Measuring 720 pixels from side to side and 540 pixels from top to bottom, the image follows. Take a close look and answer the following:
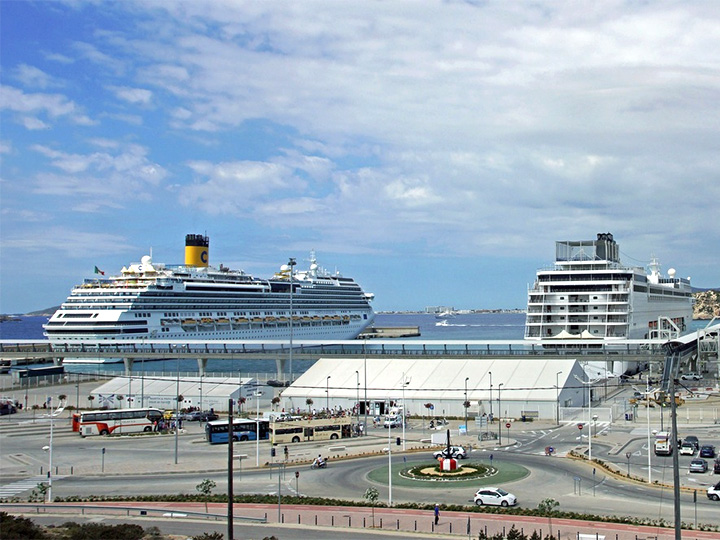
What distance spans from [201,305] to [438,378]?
7195cm

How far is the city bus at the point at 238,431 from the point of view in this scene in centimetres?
5144

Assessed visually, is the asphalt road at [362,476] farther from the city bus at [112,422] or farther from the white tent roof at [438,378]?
the white tent roof at [438,378]

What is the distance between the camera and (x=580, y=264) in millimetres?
87062

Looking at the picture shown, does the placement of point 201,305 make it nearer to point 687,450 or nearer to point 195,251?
point 195,251

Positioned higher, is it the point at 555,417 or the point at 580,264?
the point at 580,264

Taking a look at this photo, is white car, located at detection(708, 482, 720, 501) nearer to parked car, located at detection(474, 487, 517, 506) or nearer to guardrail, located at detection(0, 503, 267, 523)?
parked car, located at detection(474, 487, 517, 506)

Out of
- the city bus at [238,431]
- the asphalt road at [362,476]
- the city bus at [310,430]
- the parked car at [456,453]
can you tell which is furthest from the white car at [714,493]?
the city bus at [238,431]

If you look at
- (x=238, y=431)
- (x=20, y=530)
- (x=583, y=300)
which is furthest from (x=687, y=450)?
(x=583, y=300)

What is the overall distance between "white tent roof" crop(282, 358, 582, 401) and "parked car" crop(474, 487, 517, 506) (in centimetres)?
2704

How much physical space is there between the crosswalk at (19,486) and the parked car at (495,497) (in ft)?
70.0

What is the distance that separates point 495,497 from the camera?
102 feet

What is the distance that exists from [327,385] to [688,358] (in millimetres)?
45496

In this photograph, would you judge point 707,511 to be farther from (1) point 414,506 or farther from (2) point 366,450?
(2) point 366,450

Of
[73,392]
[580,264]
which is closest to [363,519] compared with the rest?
[73,392]
